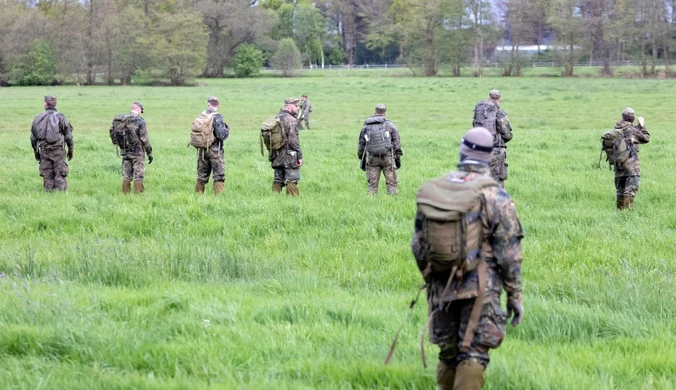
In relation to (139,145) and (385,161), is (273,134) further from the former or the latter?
(139,145)

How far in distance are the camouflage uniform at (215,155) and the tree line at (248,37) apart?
67629 millimetres

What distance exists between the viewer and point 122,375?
5.36m

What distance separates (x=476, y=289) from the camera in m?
4.93

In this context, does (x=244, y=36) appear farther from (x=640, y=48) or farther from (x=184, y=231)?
(x=184, y=231)

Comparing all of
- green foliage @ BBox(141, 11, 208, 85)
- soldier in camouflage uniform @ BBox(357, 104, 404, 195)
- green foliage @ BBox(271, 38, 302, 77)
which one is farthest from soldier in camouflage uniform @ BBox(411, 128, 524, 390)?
green foliage @ BBox(271, 38, 302, 77)

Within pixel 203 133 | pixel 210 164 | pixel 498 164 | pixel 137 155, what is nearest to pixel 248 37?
pixel 137 155

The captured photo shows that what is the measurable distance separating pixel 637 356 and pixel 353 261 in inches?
161

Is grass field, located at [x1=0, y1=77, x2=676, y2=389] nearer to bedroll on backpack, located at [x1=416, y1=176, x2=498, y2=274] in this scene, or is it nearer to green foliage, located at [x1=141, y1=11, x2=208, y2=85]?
bedroll on backpack, located at [x1=416, y1=176, x2=498, y2=274]

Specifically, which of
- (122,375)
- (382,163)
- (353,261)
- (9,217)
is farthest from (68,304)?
(382,163)

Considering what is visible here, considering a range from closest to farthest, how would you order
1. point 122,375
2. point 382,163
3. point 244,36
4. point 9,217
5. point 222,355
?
point 122,375, point 222,355, point 9,217, point 382,163, point 244,36

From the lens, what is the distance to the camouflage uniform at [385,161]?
561 inches

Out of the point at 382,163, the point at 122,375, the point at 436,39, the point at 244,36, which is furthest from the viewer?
the point at 244,36

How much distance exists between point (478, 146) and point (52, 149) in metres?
11.8

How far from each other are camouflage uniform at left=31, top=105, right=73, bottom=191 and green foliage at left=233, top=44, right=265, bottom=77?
258ft
